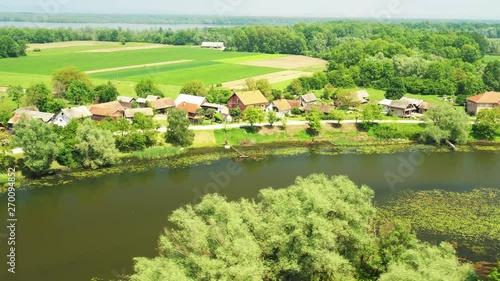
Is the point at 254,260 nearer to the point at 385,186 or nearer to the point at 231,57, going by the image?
the point at 385,186

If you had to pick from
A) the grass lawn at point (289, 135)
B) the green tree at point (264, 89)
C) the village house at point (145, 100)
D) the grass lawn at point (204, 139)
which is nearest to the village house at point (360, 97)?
the grass lawn at point (289, 135)

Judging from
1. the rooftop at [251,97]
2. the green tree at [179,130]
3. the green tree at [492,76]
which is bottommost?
the green tree at [179,130]

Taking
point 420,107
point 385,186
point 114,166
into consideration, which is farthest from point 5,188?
point 420,107

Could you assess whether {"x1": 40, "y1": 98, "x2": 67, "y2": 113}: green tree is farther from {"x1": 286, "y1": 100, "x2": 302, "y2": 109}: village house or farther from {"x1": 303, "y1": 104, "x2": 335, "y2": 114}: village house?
{"x1": 303, "y1": 104, "x2": 335, "y2": 114}: village house

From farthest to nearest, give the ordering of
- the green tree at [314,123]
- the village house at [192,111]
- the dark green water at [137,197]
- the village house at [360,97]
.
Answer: the village house at [360,97] < the village house at [192,111] < the green tree at [314,123] < the dark green water at [137,197]

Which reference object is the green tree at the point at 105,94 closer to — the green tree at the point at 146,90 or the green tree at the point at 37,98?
the green tree at the point at 146,90

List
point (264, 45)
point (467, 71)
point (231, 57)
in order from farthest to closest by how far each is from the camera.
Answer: point (264, 45)
point (231, 57)
point (467, 71)

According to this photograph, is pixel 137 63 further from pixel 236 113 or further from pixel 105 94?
pixel 236 113
